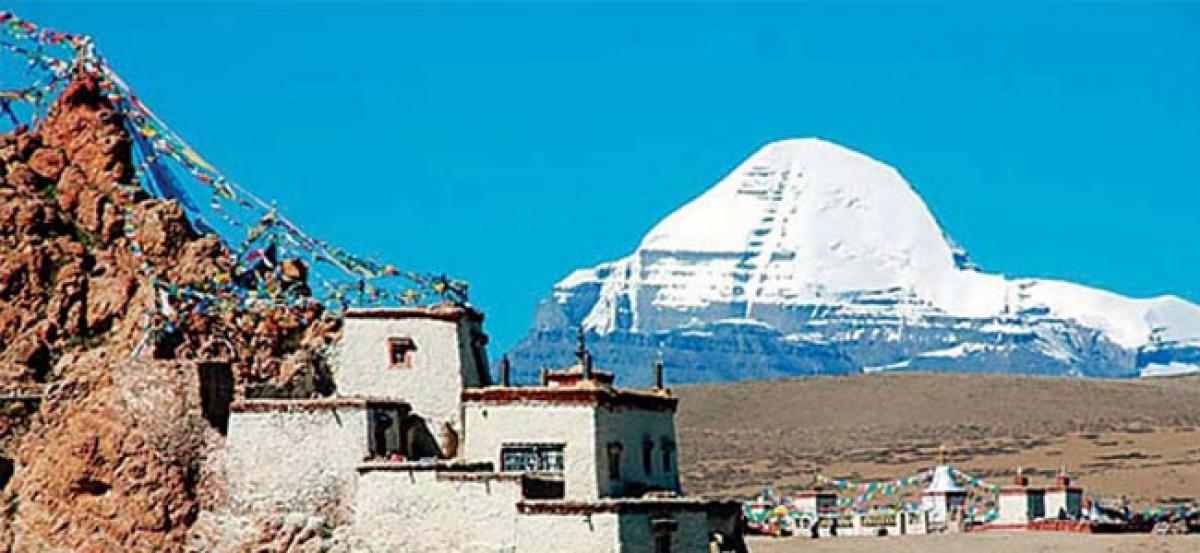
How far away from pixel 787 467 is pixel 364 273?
3807 inches

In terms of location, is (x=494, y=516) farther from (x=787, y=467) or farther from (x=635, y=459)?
(x=787, y=467)

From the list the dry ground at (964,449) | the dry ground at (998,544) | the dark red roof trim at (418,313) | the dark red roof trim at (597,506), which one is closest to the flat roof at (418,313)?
the dark red roof trim at (418,313)

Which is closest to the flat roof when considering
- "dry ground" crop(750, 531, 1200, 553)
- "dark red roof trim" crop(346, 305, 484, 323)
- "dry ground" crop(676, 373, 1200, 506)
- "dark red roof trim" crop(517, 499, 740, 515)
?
"dark red roof trim" crop(346, 305, 484, 323)

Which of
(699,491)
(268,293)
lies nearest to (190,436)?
(268,293)

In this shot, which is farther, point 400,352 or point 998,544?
point 998,544

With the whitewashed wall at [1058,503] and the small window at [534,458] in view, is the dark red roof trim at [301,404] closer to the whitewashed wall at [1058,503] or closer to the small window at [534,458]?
the small window at [534,458]

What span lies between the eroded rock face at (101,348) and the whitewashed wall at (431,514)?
2.66 metres

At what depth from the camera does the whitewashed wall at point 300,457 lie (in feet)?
206

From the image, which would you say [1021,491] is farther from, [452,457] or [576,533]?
[576,533]

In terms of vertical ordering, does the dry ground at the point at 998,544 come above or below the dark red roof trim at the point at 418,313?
below

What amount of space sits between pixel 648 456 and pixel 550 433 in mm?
3992

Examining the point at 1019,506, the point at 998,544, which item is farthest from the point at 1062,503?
the point at 998,544

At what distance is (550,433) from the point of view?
62.9m

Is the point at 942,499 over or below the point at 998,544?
over
